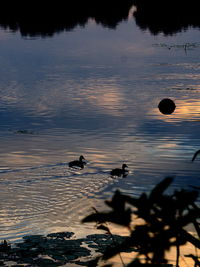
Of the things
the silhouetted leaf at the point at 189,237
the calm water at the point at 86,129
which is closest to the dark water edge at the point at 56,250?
the calm water at the point at 86,129

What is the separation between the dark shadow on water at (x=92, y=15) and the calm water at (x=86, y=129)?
1715cm

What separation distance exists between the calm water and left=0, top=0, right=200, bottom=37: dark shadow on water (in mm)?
17152

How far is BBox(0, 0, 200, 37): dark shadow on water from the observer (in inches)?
2050

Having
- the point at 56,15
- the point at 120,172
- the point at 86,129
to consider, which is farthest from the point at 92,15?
the point at 120,172

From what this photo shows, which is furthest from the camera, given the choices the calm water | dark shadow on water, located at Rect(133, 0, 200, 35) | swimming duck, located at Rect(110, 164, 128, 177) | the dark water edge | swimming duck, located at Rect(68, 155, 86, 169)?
dark shadow on water, located at Rect(133, 0, 200, 35)

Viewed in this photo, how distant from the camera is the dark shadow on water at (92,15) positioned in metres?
52.1

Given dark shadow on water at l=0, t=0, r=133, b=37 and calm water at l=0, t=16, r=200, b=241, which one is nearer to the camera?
calm water at l=0, t=16, r=200, b=241

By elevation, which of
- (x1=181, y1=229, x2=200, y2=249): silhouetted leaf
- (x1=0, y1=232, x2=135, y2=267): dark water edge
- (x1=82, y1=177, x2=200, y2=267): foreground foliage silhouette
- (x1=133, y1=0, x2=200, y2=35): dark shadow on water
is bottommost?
(x1=0, y1=232, x2=135, y2=267): dark water edge

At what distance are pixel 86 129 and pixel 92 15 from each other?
4994 centimetres

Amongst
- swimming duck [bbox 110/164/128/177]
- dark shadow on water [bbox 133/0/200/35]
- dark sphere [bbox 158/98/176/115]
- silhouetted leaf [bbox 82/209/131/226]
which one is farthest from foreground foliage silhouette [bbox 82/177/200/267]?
dark shadow on water [bbox 133/0/200/35]

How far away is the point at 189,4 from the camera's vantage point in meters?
70.0

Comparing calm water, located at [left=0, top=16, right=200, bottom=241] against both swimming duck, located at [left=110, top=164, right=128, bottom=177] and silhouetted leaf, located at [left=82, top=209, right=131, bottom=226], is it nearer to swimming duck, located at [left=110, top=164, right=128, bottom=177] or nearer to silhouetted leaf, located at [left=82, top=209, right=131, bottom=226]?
swimming duck, located at [left=110, top=164, right=128, bottom=177]

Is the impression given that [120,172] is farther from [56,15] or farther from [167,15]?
[56,15]

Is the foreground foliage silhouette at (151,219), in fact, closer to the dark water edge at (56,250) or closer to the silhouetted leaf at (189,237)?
the silhouetted leaf at (189,237)
